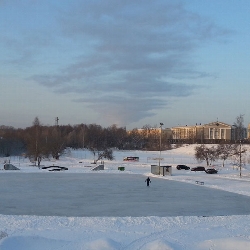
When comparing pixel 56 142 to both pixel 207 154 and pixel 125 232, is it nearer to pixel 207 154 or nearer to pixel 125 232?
pixel 207 154

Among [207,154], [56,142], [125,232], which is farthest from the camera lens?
[56,142]

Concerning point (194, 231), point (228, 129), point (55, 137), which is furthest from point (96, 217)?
point (228, 129)

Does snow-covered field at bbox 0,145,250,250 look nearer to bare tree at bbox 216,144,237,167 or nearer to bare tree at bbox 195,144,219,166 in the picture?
bare tree at bbox 195,144,219,166

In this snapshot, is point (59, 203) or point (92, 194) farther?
point (92, 194)

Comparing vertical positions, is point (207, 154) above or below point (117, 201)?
above

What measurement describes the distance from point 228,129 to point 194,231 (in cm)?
13557

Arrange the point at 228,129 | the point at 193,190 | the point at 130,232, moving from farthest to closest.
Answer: the point at 228,129
the point at 193,190
the point at 130,232

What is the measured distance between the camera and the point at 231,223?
1689cm

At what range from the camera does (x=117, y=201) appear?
22.7 meters

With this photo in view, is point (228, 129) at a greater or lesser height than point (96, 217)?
greater

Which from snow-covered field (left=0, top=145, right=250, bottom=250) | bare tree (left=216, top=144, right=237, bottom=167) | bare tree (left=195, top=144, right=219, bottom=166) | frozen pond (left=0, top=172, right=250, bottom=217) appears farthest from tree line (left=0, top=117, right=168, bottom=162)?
snow-covered field (left=0, top=145, right=250, bottom=250)

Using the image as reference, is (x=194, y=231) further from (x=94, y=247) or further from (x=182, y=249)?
(x=94, y=247)

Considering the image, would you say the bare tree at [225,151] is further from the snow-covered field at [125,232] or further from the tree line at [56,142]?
the snow-covered field at [125,232]

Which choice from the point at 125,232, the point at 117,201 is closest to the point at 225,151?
the point at 117,201
